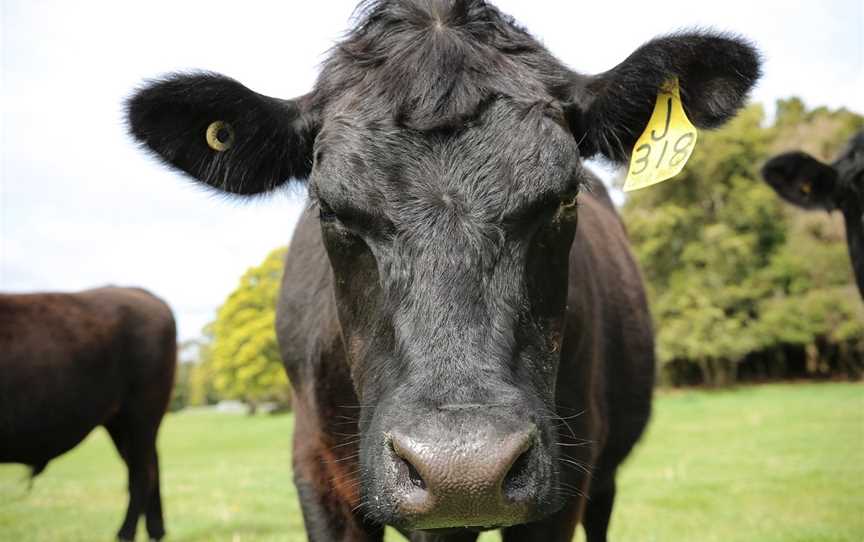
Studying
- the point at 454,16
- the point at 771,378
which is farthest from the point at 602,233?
the point at 771,378

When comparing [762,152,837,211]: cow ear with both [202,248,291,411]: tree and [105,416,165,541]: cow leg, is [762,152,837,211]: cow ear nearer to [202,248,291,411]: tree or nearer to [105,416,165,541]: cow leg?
[105,416,165,541]: cow leg

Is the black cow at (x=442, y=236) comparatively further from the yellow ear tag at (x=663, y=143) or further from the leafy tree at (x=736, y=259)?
the leafy tree at (x=736, y=259)

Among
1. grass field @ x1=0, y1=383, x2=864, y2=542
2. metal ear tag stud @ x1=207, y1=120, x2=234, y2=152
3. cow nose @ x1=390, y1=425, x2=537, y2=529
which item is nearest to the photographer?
cow nose @ x1=390, y1=425, x2=537, y2=529

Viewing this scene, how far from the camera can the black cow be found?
83.4 inches

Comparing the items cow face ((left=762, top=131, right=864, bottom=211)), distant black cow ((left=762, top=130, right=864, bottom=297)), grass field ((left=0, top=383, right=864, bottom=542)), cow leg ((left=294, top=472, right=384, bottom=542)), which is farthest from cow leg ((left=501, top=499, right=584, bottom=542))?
cow face ((left=762, top=131, right=864, bottom=211))

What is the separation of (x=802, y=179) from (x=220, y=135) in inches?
230

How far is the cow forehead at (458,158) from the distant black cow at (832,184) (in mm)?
4559

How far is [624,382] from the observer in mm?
4738

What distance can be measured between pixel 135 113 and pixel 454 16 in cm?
136

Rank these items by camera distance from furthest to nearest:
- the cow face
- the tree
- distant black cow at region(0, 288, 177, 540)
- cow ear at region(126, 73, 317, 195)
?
the tree → distant black cow at region(0, 288, 177, 540) → the cow face → cow ear at region(126, 73, 317, 195)

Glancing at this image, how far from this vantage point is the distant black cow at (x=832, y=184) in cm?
635

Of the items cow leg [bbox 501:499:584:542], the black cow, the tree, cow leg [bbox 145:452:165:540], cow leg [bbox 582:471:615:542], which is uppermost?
the black cow

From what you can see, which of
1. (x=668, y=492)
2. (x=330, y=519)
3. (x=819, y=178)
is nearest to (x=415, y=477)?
(x=330, y=519)

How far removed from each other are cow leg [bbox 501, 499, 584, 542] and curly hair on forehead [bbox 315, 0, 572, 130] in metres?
1.67
